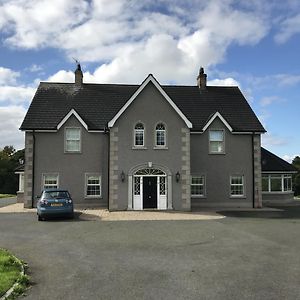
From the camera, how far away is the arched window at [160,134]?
28663 mm

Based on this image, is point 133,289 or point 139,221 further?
point 139,221

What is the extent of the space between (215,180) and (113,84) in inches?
464

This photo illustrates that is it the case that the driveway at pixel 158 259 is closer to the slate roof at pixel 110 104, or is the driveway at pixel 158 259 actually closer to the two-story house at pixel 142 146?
the two-story house at pixel 142 146

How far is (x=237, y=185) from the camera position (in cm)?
3200

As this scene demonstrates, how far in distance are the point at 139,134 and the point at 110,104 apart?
5.80m

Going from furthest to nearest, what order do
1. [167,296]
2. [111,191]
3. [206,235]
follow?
[111,191], [206,235], [167,296]

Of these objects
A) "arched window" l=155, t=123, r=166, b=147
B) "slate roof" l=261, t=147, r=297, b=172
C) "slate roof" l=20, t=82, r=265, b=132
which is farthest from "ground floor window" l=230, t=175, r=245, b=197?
"arched window" l=155, t=123, r=166, b=147

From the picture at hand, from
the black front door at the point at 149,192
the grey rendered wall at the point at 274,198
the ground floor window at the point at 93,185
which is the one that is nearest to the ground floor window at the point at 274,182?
the grey rendered wall at the point at 274,198

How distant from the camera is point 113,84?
35.6m

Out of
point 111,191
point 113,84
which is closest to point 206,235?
point 111,191

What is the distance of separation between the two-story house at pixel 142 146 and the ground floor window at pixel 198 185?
75 mm

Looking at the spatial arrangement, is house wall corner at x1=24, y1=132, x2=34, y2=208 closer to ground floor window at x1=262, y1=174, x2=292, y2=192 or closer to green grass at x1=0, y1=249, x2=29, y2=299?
ground floor window at x1=262, y1=174, x2=292, y2=192

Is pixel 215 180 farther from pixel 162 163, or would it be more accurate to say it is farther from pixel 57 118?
pixel 57 118

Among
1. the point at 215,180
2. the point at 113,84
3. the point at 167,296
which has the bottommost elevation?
the point at 167,296
